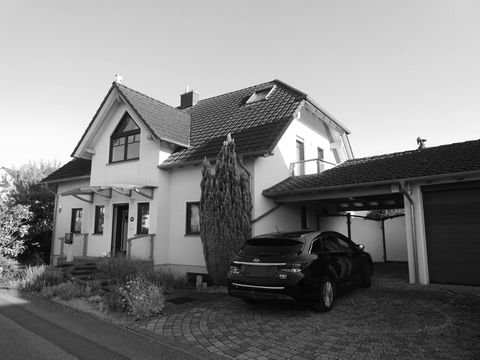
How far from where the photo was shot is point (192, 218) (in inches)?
517

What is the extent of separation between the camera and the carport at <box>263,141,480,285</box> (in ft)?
30.2

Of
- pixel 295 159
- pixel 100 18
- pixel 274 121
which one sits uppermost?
pixel 100 18

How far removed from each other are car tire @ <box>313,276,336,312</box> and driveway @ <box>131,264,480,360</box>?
14cm

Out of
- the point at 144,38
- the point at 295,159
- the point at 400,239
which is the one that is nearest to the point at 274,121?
the point at 295,159

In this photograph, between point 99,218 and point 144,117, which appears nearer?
point 144,117

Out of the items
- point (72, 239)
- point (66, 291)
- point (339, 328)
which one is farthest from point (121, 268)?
point (339, 328)

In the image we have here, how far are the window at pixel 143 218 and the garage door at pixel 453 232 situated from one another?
10035 mm

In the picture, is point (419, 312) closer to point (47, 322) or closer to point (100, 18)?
point (47, 322)

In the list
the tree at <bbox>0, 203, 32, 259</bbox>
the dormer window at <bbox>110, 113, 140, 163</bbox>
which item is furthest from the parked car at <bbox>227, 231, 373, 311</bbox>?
the tree at <bbox>0, 203, 32, 259</bbox>

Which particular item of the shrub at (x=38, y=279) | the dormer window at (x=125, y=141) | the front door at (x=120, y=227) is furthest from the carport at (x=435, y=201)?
the front door at (x=120, y=227)

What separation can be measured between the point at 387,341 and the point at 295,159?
10062 mm

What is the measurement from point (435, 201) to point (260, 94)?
382 inches

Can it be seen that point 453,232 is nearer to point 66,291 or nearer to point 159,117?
point 66,291

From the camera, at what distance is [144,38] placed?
10.9 m
